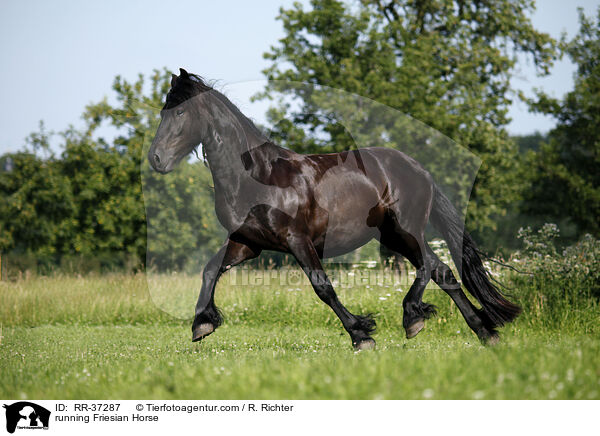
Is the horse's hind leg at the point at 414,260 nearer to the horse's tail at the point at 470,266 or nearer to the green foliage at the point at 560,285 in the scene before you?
the horse's tail at the point at 470,266

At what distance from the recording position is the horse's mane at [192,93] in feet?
16.5

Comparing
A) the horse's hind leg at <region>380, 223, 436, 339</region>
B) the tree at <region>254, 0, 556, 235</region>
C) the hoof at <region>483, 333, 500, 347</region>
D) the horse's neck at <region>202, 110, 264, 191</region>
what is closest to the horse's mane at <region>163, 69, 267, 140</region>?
the horse's neck at <region>202, 110, 264, 191</region>

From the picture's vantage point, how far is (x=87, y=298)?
10.5 m

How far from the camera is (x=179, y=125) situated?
4.97m

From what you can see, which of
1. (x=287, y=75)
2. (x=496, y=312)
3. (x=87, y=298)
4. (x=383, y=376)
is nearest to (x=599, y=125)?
(x=287, y=75)

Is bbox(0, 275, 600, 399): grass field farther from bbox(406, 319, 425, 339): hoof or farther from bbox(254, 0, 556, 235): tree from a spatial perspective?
bbox(254, 0, 556, 235): tree

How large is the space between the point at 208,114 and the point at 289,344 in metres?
3.15

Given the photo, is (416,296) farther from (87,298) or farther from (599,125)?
(599,125)

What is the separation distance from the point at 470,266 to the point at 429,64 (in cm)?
1579

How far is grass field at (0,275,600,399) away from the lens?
332cm

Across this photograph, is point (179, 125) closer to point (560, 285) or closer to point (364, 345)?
point (364, 345)

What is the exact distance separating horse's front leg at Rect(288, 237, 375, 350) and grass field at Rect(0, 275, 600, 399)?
26cm

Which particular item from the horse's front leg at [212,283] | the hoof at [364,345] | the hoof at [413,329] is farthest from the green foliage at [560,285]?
the horse's front leg at [212,283]

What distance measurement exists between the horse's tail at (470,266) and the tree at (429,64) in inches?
455
